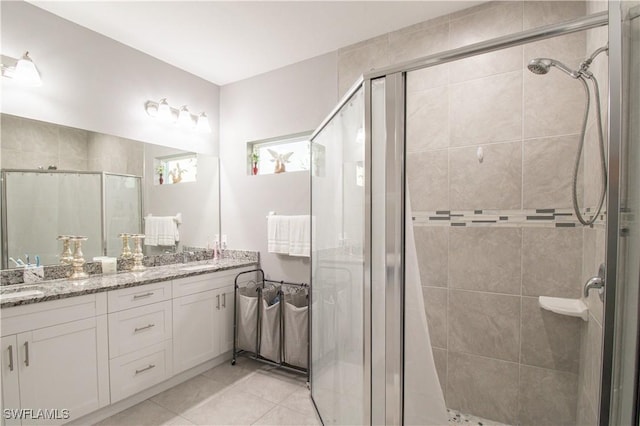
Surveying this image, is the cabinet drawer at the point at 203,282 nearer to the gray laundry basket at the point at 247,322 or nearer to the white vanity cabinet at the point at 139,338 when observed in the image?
the white vanity cabinet at the point at 139,338

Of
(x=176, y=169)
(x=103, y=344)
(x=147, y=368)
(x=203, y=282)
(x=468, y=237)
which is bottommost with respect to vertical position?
(x=147, y=368)

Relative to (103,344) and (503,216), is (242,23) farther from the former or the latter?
(103,344)

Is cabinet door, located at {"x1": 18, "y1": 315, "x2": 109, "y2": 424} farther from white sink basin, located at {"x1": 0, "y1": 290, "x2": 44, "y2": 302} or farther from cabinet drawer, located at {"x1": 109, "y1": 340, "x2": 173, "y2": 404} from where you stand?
white sink basin, located at {"x1": 0, "y1": 290, "x2": 44, "y2": 302}

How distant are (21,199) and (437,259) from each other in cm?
271

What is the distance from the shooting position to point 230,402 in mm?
1997

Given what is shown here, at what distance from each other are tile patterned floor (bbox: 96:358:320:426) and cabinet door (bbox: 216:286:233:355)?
0.67 feet

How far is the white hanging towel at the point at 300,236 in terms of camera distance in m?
2.45

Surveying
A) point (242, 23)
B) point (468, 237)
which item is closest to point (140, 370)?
point (468, 237)

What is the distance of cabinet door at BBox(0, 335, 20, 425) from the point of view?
1402 millimetres

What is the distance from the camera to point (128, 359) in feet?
6.20

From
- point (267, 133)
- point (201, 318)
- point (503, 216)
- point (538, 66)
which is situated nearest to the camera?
point (538, 66)

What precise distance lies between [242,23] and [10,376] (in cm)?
245

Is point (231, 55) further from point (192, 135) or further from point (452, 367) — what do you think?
point (452, 367)

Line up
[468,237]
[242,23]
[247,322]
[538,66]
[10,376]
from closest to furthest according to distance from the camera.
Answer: [538,66]
[10,376]
[468,237]
[242,23]
[247,322]
